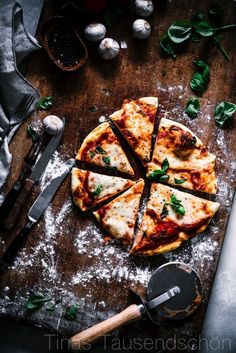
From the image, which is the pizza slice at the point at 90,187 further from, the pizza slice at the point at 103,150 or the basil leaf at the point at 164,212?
the basil leaf at the point at 164,212

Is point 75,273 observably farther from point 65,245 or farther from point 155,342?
point 155,342

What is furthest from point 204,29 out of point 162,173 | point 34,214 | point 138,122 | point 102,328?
point 102,328

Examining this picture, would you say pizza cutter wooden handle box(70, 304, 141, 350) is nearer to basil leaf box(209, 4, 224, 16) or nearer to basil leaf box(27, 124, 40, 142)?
basil leaf box(27, 124, 40, 142)

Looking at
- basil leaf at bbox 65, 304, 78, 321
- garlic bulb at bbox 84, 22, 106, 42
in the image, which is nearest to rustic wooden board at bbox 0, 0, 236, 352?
basil leaf at bbox 65, 304, 78, 321

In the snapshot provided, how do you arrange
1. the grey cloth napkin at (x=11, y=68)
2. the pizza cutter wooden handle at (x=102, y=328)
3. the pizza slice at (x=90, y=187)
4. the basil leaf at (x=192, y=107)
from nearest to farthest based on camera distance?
the pizza cutter wooden handle at (x=102, y=328) < the grey cloth napkin at (x=11, y=68) < the pizza slice at (x=90, y=187) < the basil leaf at (x=192, y=107)

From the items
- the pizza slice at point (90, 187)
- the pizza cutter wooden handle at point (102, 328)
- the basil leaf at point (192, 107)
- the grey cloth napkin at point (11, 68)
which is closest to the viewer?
the pizza cutter wooden handle at point (102, 328)

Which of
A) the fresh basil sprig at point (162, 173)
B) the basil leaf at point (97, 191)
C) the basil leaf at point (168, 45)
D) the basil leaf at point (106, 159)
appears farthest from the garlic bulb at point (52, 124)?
the basil leaf at point (168, 45)

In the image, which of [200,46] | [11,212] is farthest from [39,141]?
[200,46]
